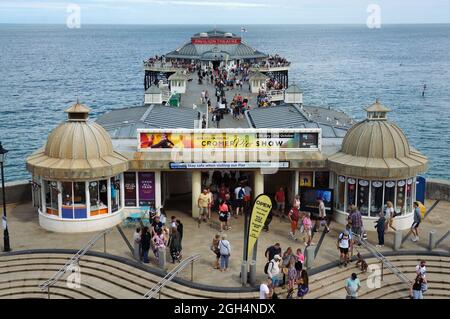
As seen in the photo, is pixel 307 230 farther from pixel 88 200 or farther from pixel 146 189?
pixel 88 200

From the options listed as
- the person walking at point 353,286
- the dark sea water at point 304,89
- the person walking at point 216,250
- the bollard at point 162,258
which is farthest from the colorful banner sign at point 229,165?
the dark sea water at point 304,89

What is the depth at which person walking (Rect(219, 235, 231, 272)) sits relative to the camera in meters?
19.0

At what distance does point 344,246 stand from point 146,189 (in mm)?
8011

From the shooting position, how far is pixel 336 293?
18531 millimetres

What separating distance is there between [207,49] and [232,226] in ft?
222

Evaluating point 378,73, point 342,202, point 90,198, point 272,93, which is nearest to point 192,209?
point 90,198

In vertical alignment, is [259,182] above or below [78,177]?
below

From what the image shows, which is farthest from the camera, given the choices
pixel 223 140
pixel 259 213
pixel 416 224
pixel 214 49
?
pixel 214 49

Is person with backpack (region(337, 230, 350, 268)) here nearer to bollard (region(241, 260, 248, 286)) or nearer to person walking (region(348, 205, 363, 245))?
person walking (region(348, 205, 363, 245))

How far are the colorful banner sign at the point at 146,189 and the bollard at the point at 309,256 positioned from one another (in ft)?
22.5

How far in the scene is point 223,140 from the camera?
79.3 feet

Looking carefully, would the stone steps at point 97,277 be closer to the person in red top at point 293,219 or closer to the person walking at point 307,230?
the person walking at point 307,230

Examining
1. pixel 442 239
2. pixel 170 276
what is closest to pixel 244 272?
pixel 170 276

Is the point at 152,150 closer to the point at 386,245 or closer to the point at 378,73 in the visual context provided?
the point at 386,245
